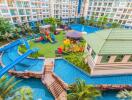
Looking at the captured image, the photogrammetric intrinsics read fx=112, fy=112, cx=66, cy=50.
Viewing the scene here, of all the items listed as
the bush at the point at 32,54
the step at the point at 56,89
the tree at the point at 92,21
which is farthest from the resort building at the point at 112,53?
the tree at the point at 92,21

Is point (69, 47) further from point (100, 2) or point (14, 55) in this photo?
point (100, 2)

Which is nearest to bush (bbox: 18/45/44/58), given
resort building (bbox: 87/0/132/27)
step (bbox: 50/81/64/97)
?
step (bbox: 50/81/64/97)

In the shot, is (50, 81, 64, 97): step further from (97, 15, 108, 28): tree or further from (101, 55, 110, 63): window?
(97, 15, 108, 28): tree

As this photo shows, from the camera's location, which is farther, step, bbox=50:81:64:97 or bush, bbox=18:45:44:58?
bush, bbox=18:45:44:58

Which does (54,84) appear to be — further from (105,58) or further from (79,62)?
(105,58)

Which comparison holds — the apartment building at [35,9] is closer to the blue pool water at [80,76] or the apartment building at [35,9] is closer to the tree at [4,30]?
the tree at [4,30]

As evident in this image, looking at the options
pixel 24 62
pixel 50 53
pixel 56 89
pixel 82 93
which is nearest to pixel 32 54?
pixel 24 62

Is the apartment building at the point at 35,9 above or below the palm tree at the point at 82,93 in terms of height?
above
